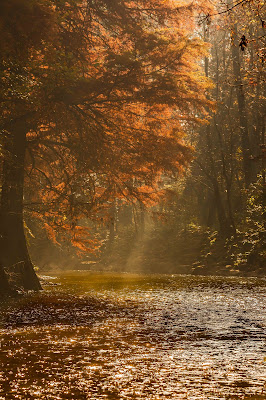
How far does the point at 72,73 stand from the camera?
14.2 metres

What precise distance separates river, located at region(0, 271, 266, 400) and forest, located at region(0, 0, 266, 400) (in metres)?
0.03

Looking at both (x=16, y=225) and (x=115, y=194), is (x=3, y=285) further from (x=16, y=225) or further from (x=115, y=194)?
(x=115, y=194)

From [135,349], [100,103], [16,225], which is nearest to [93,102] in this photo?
[100,103]

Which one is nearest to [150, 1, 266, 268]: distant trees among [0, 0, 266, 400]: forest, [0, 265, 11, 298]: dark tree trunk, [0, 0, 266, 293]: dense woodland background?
[0, 0, 266, 400]: forest

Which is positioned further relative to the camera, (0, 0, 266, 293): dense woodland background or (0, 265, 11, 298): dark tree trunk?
(0, 265, 11, 298): dark tree trunk

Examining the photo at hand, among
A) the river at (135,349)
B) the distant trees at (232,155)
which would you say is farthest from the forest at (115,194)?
the distant trees at (232,155)

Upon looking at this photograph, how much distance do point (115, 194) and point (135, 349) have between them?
1298cm

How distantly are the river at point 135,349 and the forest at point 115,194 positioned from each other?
3 cm

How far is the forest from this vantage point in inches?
240

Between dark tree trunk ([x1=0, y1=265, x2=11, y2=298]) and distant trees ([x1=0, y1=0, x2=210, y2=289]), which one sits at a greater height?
distant trees ([x1=0, y1=0, x2=210, y2=289])

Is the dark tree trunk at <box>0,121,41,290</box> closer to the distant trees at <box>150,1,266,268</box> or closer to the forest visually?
the forest

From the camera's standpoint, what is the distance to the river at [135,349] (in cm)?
532

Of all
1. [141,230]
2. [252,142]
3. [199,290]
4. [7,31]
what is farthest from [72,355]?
[141,230]

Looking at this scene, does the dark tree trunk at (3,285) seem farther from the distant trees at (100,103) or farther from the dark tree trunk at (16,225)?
the dark tree trunk at (16,225)
